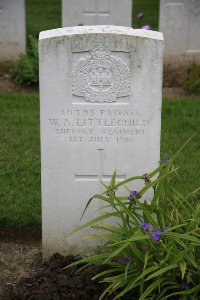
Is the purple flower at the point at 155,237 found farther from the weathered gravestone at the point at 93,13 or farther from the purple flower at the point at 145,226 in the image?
the weathered gravestone at the point at 93,13

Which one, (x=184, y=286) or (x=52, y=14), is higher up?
(x=52, y=14)

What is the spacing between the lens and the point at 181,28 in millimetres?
9500

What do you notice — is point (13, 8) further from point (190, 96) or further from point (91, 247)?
point (91, 247)

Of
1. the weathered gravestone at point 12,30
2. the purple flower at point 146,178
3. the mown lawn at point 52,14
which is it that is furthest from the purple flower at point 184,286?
the mown lawn at point 52,14

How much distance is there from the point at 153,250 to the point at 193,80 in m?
5.10

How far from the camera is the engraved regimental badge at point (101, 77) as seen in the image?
14.3 feet

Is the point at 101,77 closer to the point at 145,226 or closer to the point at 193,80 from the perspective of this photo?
the point at 145,226

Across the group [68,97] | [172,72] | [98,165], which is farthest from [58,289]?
[172,72]

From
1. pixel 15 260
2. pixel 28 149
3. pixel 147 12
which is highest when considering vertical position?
pixel 147 12

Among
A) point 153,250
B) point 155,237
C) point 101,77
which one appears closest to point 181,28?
point 101,77

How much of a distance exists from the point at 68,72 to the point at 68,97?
0.16m

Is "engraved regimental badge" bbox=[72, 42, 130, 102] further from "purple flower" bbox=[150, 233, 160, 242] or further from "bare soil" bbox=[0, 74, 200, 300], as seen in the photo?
"bare soil" bbox=[0, 74, 200, 300]

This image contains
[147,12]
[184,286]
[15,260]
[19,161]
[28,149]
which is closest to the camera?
[184,286]

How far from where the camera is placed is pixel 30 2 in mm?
14664
